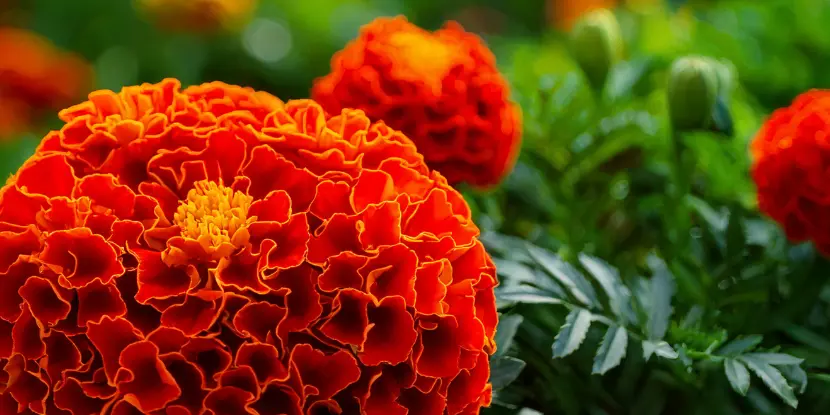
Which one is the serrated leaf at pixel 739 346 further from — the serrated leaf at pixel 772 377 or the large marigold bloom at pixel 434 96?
the large marigold bloom at pixel 434 96

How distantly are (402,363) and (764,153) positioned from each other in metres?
0.40

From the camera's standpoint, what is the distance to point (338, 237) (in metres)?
0.58

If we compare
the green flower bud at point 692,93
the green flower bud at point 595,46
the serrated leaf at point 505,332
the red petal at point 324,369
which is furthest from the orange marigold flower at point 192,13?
the red petal at point 324,369

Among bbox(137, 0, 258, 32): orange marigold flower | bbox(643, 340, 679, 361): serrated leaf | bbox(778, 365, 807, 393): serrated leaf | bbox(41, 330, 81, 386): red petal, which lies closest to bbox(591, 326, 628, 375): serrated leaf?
bbox(643, 340, 679, 361): serrated leaf

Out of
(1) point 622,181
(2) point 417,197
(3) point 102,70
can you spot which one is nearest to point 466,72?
(2) point 417,197

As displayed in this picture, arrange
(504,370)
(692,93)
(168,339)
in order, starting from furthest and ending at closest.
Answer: (692,93), (504,370), (168,339)

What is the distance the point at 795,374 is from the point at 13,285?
0.56 m

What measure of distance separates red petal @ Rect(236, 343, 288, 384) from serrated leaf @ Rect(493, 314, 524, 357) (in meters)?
0.20

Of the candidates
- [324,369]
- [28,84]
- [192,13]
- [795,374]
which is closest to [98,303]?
[324,369]

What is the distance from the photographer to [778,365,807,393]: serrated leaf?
710 mm

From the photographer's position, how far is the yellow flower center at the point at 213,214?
561mm

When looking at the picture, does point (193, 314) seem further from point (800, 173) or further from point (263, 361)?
point (800, 173)

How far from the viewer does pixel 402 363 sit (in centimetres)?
58

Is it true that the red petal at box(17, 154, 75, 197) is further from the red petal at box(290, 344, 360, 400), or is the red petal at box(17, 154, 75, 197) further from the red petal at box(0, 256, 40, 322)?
the red petal at box(290, 344, 360, 400)
